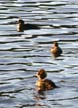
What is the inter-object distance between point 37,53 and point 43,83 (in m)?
5.35

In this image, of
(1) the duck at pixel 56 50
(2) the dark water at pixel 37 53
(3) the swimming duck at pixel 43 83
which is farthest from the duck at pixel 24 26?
(3) the swimming duck at pixel 43 83

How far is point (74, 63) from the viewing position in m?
26.7

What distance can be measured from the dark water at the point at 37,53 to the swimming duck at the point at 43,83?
22 cm

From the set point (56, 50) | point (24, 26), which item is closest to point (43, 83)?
point (56, 50)

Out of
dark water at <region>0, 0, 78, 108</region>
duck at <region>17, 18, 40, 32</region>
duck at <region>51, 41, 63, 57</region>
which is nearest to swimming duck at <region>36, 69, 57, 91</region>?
dark water at <region>0, 0, 78, 108</region>

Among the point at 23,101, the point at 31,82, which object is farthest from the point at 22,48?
the point at 23,101

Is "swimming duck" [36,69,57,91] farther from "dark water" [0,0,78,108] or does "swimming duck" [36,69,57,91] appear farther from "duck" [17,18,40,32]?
"duck" [17,18,40,32]

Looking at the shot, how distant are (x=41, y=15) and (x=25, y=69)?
1152cm

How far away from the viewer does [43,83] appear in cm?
2327

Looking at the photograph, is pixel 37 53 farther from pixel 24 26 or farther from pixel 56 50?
pixel 24 26

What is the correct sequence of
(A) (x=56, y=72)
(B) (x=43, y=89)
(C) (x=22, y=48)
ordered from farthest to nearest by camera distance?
(C) (x=22, y=48) < (A) (x=56, y=72) < (B) (x=43, y=89)

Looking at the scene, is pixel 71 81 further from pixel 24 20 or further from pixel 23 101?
pixel 24 20

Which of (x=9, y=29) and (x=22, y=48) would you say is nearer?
(x=22, y=48)

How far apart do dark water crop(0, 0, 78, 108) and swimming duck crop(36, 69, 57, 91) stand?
0.22 metres
